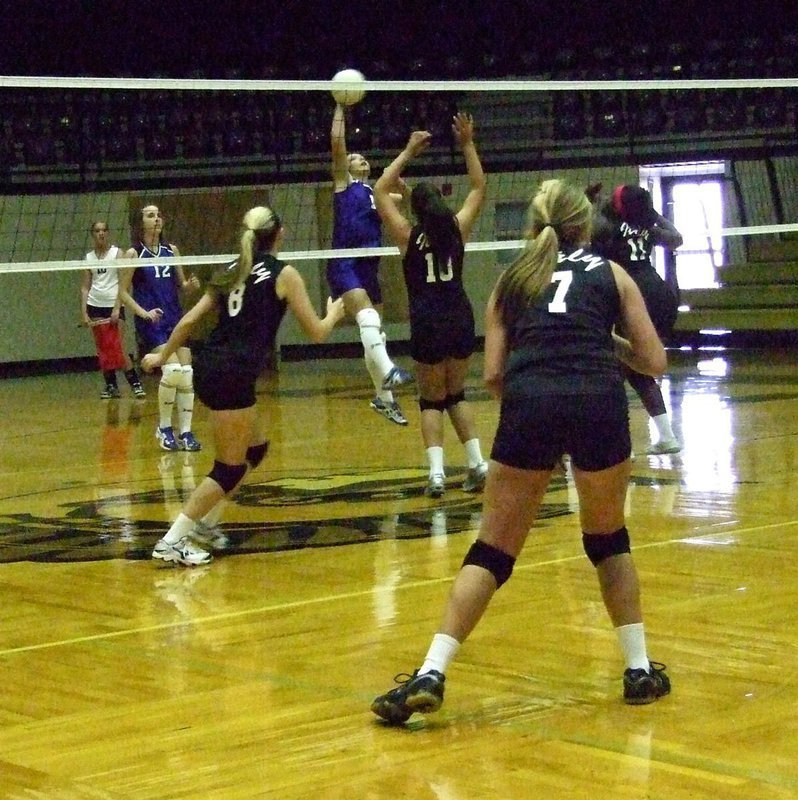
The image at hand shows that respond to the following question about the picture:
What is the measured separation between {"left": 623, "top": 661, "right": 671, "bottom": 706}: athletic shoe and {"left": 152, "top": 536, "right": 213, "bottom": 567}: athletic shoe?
2.85 metres

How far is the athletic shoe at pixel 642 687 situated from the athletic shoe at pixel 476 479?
4077 mm

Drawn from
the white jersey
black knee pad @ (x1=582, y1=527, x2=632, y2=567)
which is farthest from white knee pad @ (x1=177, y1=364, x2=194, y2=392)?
black knee pad @ (x1=582, y1=527, x2=632, y2=567)

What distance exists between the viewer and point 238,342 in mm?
6621

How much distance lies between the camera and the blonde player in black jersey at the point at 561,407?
169 inches

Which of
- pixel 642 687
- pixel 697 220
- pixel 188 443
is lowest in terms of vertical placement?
pixel 642 687

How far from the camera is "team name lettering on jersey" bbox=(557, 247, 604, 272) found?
4414 mm

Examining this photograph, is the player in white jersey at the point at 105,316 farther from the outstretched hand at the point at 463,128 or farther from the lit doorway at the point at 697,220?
the lit doorway at the point at 697,220

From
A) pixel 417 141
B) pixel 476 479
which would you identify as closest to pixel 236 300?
pixel 417 141

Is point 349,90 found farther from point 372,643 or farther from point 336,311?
point 372,643

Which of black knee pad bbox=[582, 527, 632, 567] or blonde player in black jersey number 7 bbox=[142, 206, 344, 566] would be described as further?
blonde player in black jersey number 7 bbox=[142, 206, 344, 566]

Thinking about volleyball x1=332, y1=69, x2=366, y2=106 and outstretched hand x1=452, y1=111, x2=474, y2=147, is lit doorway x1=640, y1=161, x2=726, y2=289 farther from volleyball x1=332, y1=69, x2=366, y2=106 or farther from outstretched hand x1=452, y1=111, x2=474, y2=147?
outstretched hand x1=452, y1=111, x2=474, y2=147

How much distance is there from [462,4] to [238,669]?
2126 centimetres

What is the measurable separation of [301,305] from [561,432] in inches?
95.5

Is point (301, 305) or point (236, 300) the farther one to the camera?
point (236, 300)
